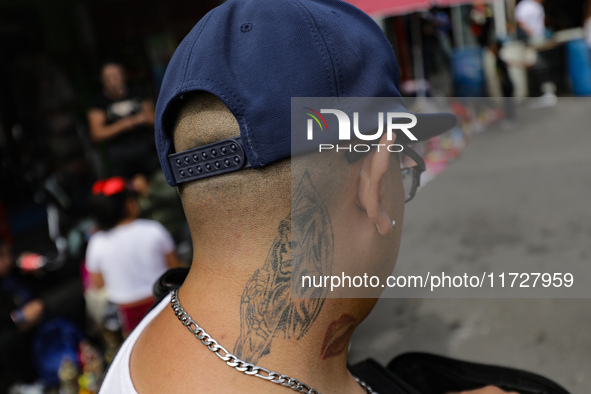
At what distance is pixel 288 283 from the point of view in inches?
44.6

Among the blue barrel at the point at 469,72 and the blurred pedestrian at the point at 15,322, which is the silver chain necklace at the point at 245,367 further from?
the blue barrel at the point at 469,72

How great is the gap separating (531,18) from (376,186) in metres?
9.97

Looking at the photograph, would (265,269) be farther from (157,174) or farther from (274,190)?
(157,174)

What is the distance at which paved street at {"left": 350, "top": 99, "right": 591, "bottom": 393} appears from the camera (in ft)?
7.06

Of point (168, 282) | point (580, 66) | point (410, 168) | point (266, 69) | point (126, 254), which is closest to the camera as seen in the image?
point (266, 69)

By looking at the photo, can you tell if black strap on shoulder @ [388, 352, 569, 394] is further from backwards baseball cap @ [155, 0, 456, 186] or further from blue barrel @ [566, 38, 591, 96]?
blue barrel @ [566, 38, 591, 96]

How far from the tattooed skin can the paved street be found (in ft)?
3.89

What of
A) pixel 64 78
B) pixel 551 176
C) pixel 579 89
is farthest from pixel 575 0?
pixel 64 78

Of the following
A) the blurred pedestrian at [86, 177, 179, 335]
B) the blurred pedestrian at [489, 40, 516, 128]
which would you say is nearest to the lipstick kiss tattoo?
the blurred pedestrian at [86, 177, 179, 335]

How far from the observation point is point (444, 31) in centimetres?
1009

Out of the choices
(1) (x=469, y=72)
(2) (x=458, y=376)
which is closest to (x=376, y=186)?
(2) (x=458, y=376)

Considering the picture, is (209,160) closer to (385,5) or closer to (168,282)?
(168,282)

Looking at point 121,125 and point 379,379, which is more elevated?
point 121,125

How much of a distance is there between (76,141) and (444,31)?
6.94 metres
